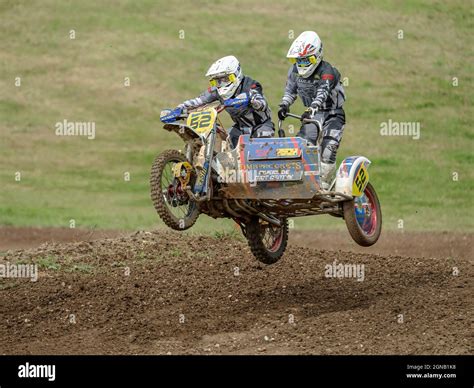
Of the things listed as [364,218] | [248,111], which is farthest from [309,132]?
[364,218]

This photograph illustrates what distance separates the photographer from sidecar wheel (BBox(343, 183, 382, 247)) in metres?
16.2

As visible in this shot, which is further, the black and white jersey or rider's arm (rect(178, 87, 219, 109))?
the black and white jersey

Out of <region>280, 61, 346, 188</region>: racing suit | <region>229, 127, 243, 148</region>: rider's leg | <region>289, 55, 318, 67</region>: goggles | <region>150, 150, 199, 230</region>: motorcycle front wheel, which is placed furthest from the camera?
<region>229, 127, 243, 148</region>: rider's leg

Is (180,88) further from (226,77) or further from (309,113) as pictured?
(309,113)

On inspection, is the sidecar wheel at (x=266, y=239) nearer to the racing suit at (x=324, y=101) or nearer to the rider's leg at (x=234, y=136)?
the rider's leg at (x=234, y=136)

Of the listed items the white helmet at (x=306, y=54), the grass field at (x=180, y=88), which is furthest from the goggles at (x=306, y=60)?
the grass field at (x=180, y=88)

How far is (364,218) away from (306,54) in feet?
9.16

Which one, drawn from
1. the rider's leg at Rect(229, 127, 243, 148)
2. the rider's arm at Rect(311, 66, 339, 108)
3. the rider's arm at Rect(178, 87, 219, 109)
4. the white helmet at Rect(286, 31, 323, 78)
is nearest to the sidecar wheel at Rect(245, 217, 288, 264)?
the rider's leg at Rect(229, 127, 243, 148)

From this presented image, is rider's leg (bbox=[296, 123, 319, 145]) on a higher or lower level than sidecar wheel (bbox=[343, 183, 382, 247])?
higher

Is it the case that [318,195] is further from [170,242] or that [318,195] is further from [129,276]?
[170,242]

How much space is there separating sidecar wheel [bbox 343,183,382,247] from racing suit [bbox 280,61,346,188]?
65cm

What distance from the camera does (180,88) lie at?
35.7 metres

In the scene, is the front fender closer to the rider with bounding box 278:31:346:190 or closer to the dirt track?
the rider with bounding box 278:31:346:190

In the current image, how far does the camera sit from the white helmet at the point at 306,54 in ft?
54.1
